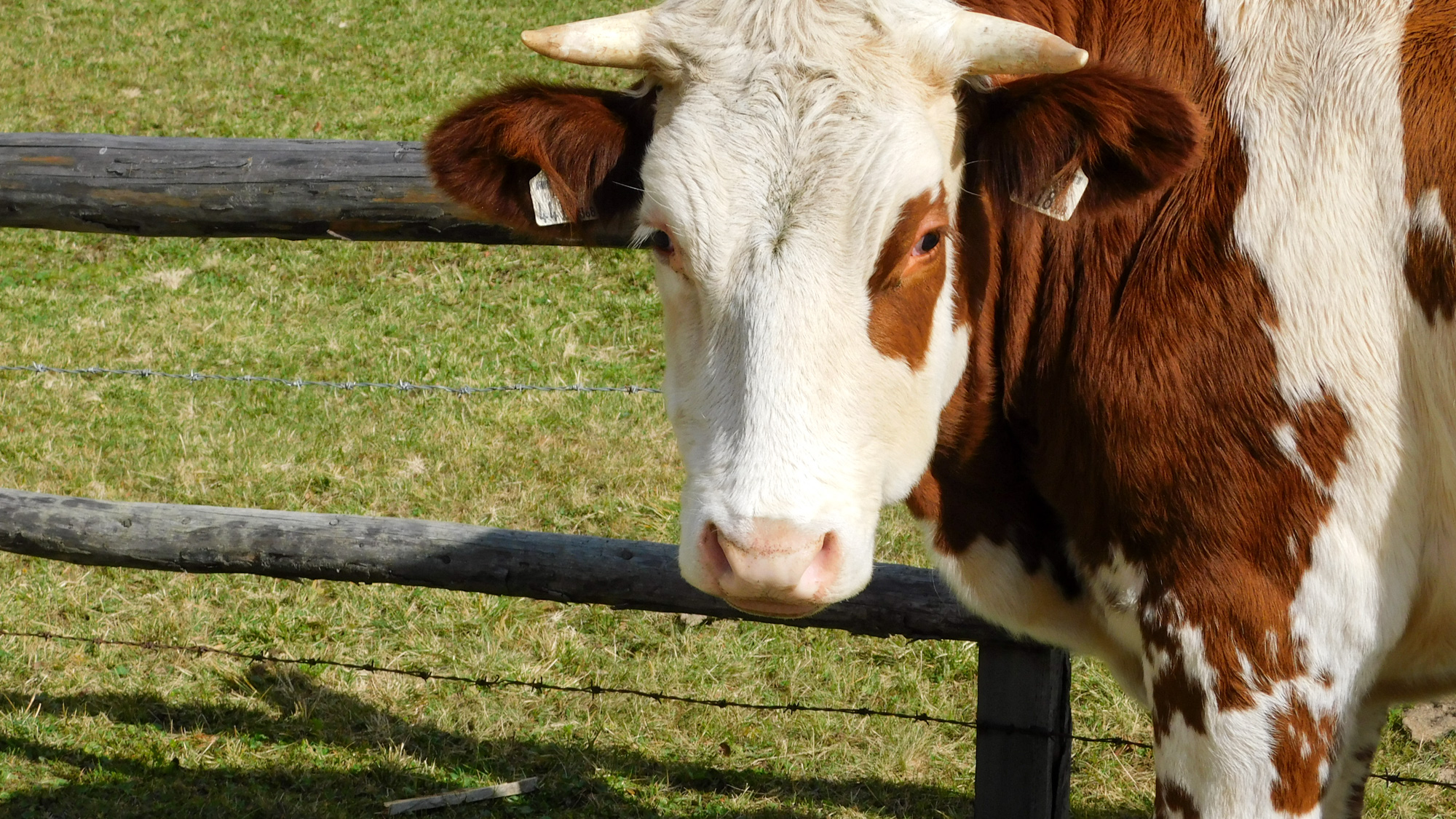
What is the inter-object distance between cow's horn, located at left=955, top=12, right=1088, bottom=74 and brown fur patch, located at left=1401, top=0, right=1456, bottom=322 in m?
0.53

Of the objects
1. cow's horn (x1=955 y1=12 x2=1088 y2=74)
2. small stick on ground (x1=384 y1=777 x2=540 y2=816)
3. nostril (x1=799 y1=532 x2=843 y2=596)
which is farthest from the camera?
small stick on ground (x1=384 y1=777 x2=540 y2=816)

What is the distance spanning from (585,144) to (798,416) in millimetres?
734

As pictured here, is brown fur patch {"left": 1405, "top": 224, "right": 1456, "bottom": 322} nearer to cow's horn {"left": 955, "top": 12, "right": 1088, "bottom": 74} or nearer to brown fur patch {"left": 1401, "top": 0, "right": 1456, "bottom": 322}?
brown fur patch {"left": 1401, "top": 0, "right": 1456, "bottom": 322}

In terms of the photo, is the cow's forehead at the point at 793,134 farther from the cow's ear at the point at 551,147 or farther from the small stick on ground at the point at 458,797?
the small stick on ground at the point at 458,797

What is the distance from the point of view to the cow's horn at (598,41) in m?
2.04

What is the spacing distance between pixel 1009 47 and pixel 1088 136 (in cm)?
21

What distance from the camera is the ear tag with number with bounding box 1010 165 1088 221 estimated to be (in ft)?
6.84

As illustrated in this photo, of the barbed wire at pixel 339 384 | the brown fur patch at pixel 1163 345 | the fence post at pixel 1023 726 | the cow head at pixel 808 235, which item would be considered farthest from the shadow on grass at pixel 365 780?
the cow head at pixel 808 235

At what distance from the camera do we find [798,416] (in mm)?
1866

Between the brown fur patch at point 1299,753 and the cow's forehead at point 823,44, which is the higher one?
the cow's forehead at point 823,44

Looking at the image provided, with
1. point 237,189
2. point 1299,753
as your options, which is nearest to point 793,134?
point 1299,753

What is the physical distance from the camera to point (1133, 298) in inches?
82.8

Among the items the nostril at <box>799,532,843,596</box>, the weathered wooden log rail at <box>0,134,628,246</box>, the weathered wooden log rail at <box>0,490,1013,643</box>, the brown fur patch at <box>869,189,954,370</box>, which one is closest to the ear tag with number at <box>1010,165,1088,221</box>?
the brown fur patch at <box>869,189,954,370</box>

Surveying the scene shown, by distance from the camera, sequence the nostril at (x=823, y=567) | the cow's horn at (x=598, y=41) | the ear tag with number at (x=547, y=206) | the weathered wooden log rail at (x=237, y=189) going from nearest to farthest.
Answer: the nostril at (x=823, y=567) → the cow's horn at (x=598, y=41) → the ear tag with number at (x=547, y=206) → the weathered wooden log rail at (x=237, y=189)
